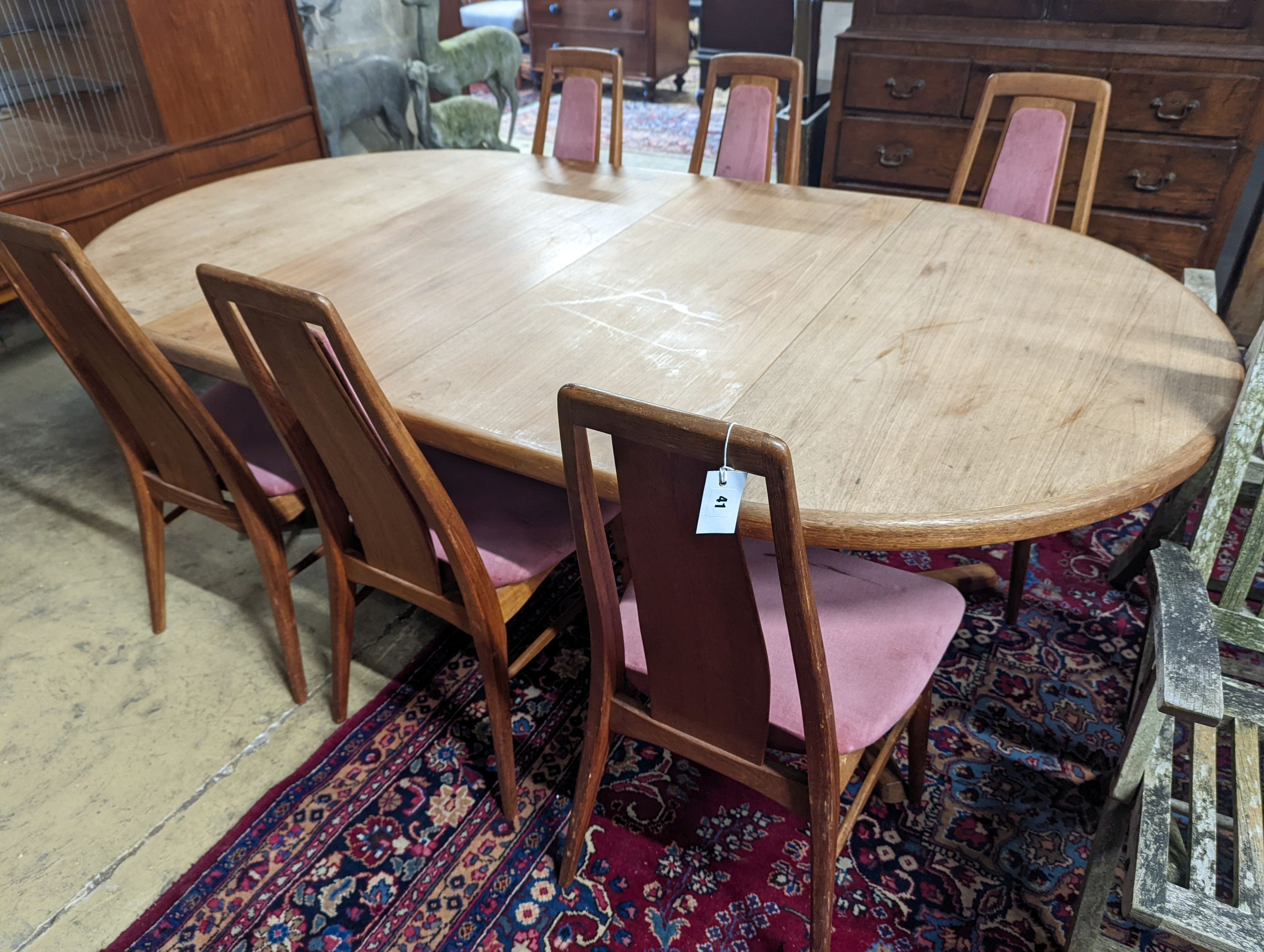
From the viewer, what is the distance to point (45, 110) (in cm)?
264

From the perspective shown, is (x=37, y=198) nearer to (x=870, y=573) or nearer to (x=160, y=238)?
(x=160, y=238)

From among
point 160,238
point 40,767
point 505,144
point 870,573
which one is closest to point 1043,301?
point 870,573

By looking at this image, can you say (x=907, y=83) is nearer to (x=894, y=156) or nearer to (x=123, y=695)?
(x=894, y=156)

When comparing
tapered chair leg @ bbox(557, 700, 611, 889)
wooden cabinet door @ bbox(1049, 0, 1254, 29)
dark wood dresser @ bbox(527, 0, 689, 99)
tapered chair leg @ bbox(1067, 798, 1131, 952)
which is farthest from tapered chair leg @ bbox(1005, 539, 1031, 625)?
dark wood dresser @ bbox(527, 0, 689, 99)

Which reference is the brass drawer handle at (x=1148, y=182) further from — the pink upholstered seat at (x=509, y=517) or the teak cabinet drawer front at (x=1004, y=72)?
the pink upholstered seat at (x=509, y=517)

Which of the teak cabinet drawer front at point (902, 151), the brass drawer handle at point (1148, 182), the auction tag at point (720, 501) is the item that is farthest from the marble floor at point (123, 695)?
the brass drawer handle at point (1148, 182)

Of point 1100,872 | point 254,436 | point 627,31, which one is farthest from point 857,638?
point 627,31

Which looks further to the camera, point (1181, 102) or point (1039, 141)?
point (1181, 102)

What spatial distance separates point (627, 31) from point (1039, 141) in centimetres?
468

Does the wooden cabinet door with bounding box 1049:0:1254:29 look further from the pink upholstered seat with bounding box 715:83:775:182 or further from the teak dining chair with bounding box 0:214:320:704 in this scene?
the teak dining chair with bounding box 0:214:320:704

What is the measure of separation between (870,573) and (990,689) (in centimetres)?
61

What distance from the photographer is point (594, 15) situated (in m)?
5.93

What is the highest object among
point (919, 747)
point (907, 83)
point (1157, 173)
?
point (907, 83)

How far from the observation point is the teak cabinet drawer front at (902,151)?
2.81 m
